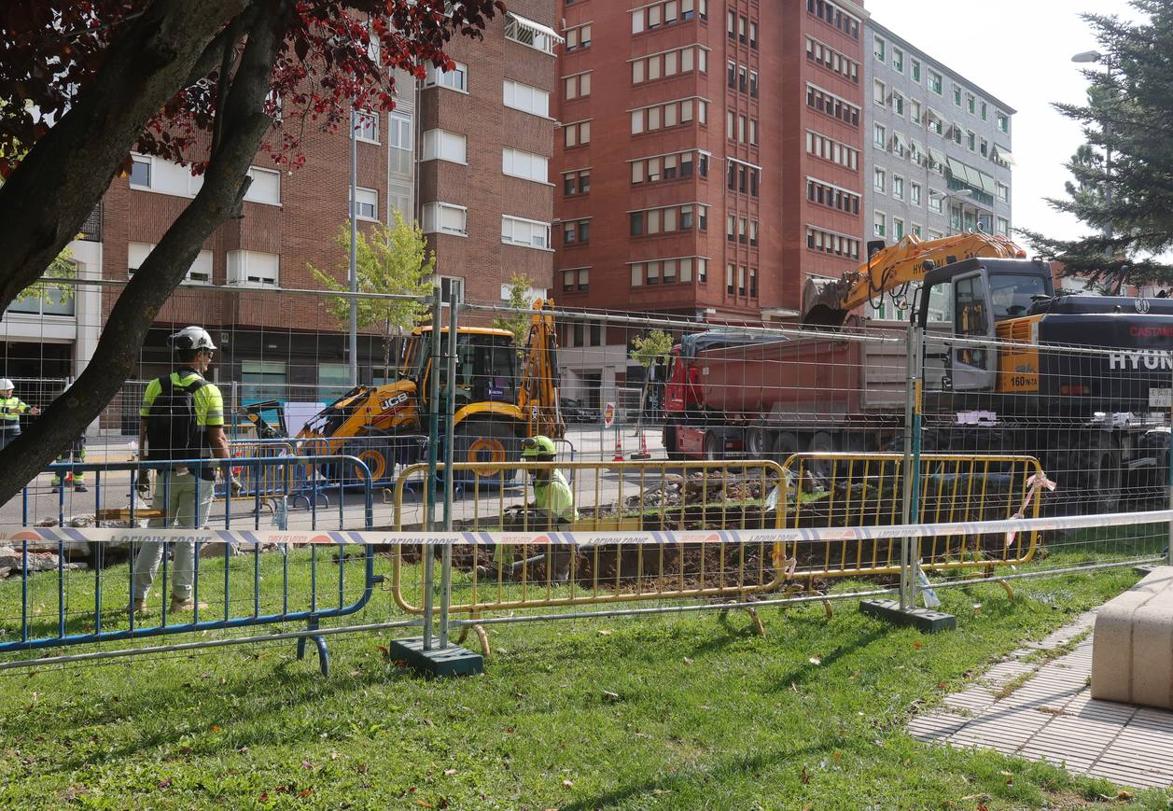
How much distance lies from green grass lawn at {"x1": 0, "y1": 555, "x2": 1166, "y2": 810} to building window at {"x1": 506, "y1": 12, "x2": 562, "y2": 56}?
36.2 metres

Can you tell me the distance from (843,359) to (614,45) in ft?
135

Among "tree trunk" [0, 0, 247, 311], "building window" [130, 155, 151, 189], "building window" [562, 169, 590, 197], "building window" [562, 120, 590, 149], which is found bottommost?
"tree trunk" [0, 0, 247, 311]

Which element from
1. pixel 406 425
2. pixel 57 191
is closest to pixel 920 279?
pixel 406 425

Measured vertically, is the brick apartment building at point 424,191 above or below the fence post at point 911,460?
above

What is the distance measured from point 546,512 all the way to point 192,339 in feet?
9.64

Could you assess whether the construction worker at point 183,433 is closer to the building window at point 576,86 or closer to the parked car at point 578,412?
the parked car at point 578,412

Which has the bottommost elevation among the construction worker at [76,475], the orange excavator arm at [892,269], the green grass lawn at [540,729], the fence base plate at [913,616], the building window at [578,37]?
the green grass lawn at [540,729]

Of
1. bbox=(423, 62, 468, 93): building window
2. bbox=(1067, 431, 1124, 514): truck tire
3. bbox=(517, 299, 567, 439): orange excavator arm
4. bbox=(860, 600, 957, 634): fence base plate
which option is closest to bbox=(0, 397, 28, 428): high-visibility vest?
bbox=(517, 299, 567, 439): orange excavator arm

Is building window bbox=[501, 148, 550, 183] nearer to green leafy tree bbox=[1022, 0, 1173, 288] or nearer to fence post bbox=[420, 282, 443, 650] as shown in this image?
green leafy tree bbox=[1022, 0, 1173, 288]

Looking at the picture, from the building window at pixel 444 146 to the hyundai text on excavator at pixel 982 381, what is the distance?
69.7 feet

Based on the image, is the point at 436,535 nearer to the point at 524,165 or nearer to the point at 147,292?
the point at 147,292

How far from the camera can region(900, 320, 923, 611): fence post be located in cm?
689

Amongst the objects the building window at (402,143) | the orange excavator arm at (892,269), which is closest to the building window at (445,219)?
the building window at (402,143)

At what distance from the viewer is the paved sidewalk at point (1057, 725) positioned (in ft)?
14.6
